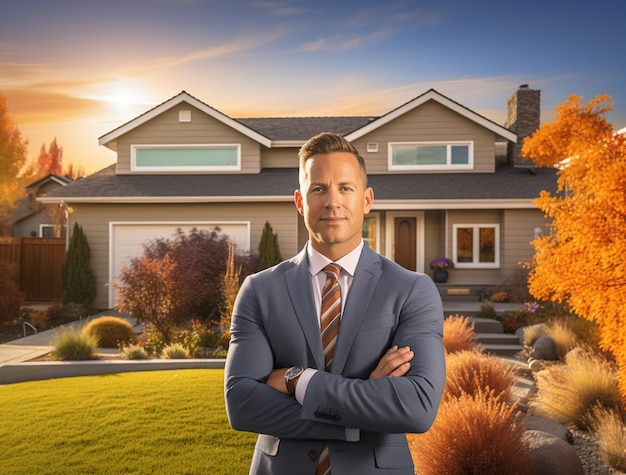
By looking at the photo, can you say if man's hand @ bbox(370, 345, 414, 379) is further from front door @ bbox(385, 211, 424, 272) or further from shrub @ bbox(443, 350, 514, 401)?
front door @ bbox(385, 211, 424, 272)

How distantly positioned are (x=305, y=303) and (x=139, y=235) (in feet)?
51.3

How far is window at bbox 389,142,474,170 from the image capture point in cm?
1800

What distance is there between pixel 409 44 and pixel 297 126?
854 centimetres

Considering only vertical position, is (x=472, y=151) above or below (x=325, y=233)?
above

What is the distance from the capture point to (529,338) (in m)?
10.7

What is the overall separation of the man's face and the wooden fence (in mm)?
18298

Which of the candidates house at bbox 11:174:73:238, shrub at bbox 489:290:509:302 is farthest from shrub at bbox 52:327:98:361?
house at bbox 11:174:73:238

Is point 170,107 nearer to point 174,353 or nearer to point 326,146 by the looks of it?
point 174,353

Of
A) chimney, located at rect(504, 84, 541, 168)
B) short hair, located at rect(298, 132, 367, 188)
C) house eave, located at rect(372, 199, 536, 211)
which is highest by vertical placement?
chimney, located at rect(504, 84, 541, 168)

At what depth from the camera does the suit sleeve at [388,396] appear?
1974 mm

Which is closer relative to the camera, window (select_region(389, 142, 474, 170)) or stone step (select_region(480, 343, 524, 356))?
stone step (select_region(480, 343, 524, 356))

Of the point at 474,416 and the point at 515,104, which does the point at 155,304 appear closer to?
the point at 474,416

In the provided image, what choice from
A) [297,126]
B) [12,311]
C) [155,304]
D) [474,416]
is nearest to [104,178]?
[12,311]

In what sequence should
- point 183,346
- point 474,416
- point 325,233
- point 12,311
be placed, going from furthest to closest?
point 12,311 < point 183,346 < point 474,416 < point 325,233
